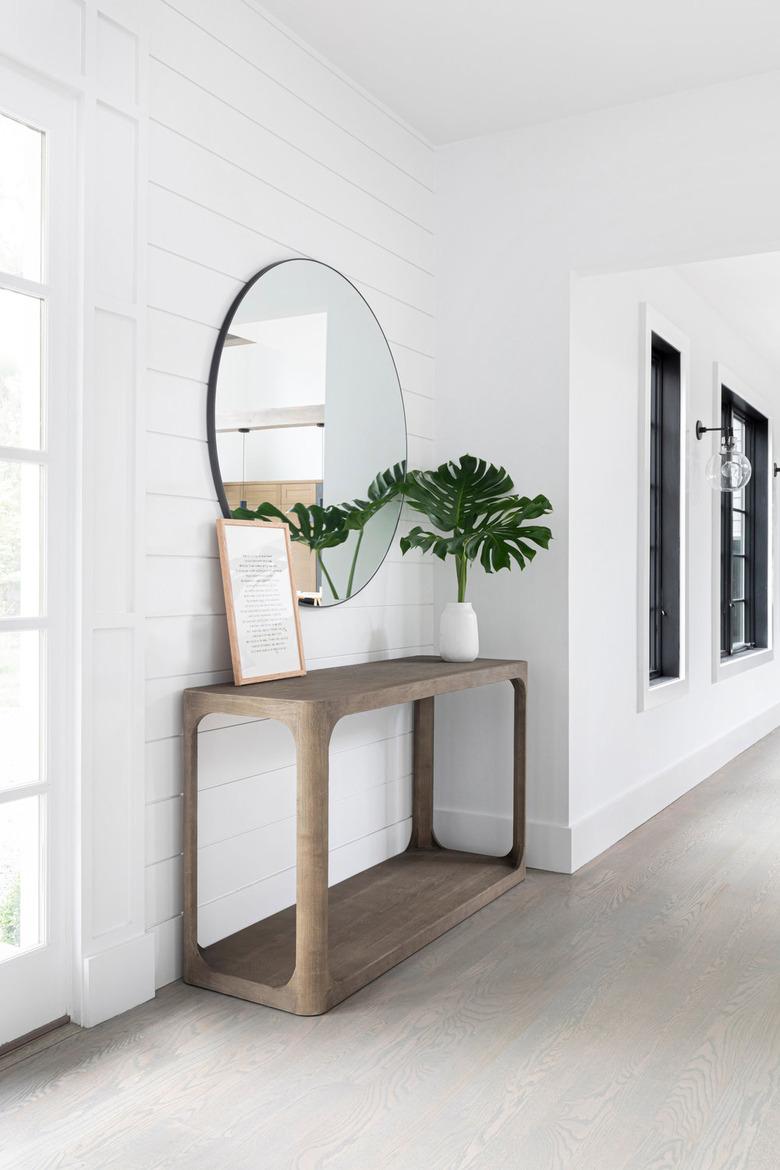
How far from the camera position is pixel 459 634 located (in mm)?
3221

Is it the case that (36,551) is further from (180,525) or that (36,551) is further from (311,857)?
(311,857)

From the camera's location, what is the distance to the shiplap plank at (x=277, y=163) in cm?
248

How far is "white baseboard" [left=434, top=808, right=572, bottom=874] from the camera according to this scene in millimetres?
3414

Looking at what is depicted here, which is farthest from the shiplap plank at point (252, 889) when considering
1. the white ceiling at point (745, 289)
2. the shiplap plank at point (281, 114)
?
the white ceiling at point (745, 289)

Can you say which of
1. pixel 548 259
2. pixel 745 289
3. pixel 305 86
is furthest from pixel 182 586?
pixel 745 289

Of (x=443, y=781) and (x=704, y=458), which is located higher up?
(x=704, y=458)

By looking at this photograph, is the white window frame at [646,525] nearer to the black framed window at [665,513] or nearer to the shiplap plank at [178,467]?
the black framed window at [665,513]

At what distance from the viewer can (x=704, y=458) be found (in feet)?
17.6

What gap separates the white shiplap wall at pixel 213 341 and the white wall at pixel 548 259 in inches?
12.3

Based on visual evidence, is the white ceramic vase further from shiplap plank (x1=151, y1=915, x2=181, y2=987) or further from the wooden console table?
shiplap plank (x1=151, y1=915, x2=181, y2=987)

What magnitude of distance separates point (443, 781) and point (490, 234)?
6.75ft

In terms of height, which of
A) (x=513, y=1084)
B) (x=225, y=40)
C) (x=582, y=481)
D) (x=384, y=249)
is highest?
(x=225, y=40)

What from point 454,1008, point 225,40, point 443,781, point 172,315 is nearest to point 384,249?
point 225,40

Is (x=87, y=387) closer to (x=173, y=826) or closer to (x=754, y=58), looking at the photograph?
(x=173, y=826)
